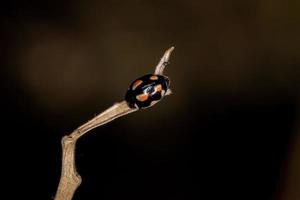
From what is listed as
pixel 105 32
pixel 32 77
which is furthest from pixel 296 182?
pixel 32 77

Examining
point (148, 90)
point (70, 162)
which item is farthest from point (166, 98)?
point (70, 162)

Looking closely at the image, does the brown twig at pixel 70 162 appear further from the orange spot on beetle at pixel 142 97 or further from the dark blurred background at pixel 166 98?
the dark blurred background at pixel 166 98

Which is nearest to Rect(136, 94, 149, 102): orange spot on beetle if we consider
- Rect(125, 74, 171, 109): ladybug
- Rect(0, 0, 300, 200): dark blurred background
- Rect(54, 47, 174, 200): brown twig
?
Rect(125, 74, 171, 109): ladybug

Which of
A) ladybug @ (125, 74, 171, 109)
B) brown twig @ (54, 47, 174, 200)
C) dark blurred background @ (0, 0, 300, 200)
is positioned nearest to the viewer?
brown twig @ (54, 47, 174, 200)

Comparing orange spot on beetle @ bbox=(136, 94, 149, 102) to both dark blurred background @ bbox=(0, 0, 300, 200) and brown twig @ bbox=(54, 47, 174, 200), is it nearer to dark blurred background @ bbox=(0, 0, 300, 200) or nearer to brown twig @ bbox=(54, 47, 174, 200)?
brown twig @ bbox=(54, 47, 174, 200)

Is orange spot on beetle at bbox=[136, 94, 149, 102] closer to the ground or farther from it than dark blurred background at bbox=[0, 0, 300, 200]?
closer to the ground

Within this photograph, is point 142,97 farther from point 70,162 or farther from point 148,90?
point 70,162
